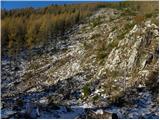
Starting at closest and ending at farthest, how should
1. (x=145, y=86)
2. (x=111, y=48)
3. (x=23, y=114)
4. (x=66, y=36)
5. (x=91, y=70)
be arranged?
(x=23, y=114), (x=145, y=86), (x=91, y=70), (x=111, y=48), (x=66, y=36)

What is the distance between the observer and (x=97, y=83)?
2509 cm

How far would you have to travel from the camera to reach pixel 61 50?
1732 inches

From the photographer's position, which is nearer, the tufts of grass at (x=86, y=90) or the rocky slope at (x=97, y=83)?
the rocky slope at (x=97, y=83)

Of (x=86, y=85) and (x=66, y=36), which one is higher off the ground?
(x=86, y=85)

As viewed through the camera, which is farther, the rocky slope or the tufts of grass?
the tufts of grass

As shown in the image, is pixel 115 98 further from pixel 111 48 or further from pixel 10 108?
pixel 111 48

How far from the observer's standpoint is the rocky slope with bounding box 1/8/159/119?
64.3 ft

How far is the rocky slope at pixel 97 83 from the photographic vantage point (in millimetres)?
19609

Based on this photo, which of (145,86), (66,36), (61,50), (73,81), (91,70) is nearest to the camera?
(145,86)

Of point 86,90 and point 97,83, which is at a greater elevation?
point 86,90

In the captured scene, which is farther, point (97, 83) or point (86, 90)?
point (97, 83)

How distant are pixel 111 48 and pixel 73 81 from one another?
237 inches

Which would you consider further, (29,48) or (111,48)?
(29,48)

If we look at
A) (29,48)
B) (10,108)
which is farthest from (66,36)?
(10,108)
